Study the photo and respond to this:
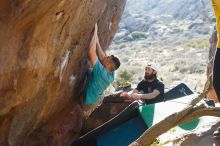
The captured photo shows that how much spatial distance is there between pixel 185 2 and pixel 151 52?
41.8 metres

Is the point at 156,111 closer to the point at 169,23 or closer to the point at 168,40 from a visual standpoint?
the point at 168,40

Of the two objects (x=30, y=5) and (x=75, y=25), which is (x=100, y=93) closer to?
(x=75, y=25)

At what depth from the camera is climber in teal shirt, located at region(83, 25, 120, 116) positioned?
8867mm

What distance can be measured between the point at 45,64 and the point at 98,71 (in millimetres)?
1483

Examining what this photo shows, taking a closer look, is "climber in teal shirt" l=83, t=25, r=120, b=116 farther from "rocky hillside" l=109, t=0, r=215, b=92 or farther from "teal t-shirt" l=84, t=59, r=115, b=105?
"rocky hillside" l=109, t=0, r=215, b=92

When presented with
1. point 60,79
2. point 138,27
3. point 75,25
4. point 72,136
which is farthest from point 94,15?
point 138,27

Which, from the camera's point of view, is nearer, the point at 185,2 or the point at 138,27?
the point at 138,27

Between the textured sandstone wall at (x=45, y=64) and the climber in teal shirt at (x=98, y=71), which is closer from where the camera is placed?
the textured sandstone wall at (x=45, y=64)

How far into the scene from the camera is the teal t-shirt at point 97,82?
8.88m

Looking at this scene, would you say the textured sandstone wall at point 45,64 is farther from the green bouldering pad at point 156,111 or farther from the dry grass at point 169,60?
the dry grass at point 169,60

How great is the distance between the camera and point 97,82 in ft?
29.6

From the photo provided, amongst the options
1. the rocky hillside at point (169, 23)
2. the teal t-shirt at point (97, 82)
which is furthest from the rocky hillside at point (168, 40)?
the teal t-shirt at point (97, 82)

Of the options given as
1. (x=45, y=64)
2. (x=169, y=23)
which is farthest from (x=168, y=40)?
(x=45, y=64)

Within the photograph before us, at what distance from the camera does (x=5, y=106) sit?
7.69m
